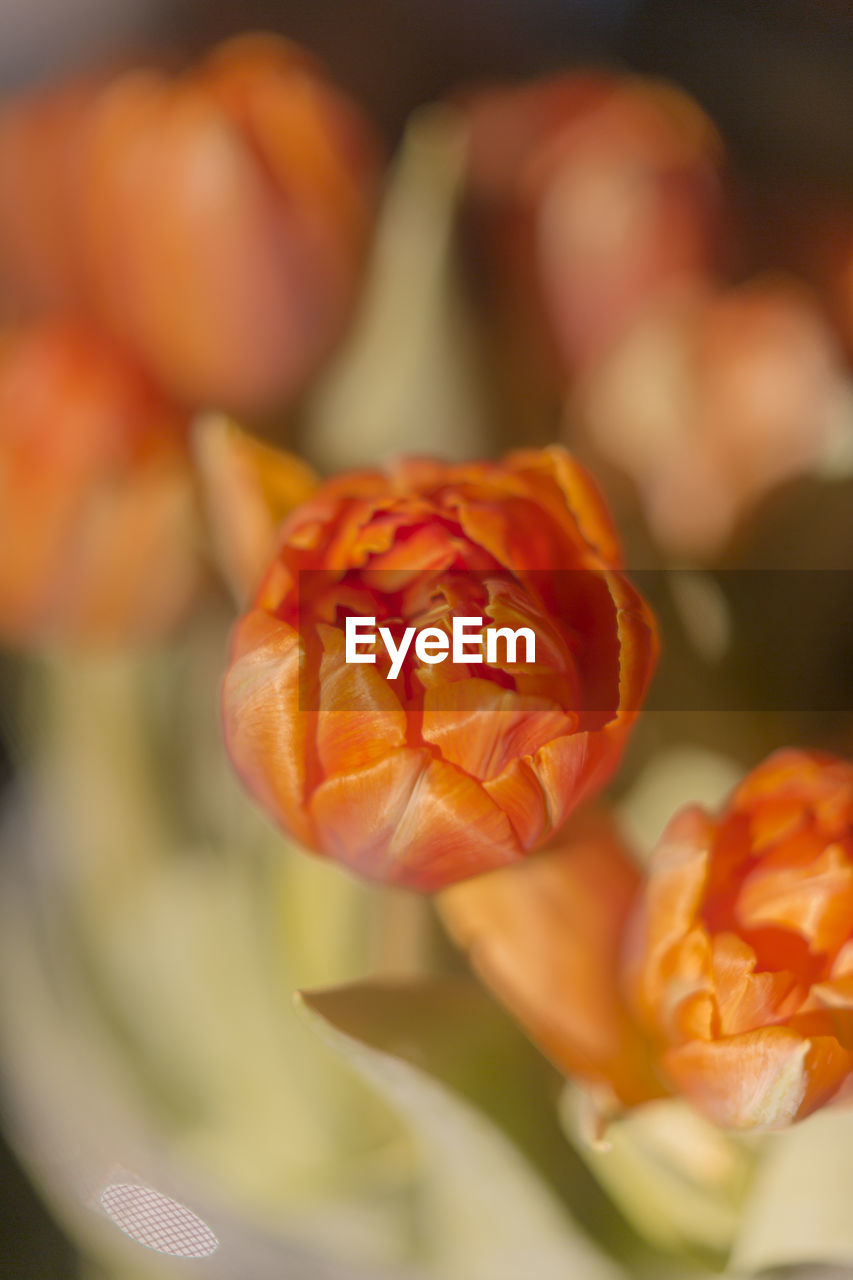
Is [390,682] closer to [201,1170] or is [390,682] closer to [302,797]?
[302,797]

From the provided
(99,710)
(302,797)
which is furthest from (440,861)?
(99,710)

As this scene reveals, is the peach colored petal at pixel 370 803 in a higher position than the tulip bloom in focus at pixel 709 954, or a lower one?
higher

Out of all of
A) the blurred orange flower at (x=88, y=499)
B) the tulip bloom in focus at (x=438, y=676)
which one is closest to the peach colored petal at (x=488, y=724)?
the tulip bloom in focus at (x=438, y=676)

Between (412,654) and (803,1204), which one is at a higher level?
(412,654)

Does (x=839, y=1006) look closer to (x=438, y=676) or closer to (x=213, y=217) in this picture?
(x=438, y=676)

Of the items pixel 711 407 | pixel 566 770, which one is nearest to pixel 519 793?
pixel 566 770
